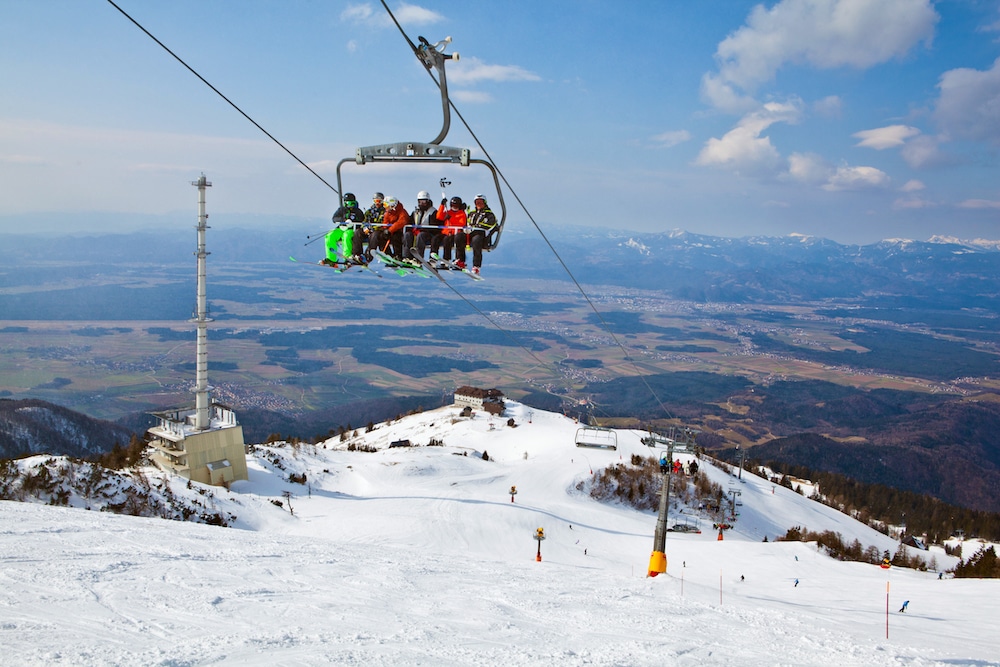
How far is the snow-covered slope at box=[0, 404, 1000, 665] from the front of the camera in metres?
7.50

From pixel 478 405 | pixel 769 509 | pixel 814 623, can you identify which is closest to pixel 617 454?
pixel 769 509

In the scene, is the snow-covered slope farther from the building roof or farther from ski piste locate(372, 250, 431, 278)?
the building roof

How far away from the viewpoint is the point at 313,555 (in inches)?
522

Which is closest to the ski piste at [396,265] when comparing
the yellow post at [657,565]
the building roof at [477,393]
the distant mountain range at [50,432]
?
the yellow post at [657,565]

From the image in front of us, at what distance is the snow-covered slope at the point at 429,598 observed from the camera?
750 cm

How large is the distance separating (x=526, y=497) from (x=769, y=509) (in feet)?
60.0

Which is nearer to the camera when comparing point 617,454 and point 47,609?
point 47,609

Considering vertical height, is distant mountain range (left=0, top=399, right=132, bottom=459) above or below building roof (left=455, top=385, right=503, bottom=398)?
below

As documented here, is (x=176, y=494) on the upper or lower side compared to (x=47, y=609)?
lower

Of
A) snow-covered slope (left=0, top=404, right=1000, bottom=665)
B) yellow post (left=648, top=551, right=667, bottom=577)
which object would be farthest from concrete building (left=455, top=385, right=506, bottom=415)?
yellow post (left=648, top=551, right=667, bottom=577)

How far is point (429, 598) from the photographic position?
10.6 meters

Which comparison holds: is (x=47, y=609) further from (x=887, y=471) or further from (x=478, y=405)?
(x=887, y=471)

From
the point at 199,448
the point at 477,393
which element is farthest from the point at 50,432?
the point at 199,448

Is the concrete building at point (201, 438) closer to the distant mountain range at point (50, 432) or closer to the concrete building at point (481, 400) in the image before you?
the distant mountain range at point (50, 432)
